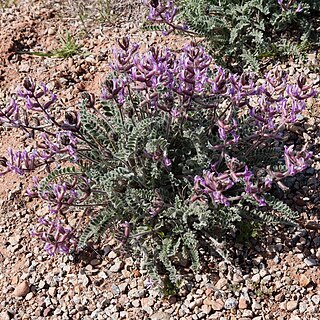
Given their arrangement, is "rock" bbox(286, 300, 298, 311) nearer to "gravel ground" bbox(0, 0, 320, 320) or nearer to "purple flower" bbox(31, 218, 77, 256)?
"gravel ground" bbox(0, 0, 320, 320)

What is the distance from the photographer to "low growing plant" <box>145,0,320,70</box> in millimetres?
4648

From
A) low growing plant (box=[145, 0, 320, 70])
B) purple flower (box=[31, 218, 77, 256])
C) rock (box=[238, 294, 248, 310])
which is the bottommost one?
rock (box=[238, 294, 248, 310])

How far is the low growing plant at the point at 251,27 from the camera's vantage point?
15.3ft

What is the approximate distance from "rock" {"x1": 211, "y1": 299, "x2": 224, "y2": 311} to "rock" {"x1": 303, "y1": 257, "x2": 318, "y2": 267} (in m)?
0.55

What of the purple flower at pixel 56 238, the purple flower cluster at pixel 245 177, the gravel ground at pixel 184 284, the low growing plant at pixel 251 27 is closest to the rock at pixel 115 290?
the gravel ground at pixel 184 284

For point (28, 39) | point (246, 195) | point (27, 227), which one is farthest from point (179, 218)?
point (28, 39)

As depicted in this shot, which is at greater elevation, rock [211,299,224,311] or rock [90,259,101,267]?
rock [90,259,101,267]

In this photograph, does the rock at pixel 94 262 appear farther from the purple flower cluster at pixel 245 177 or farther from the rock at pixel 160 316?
the purple flower cluster at pixel 245 177

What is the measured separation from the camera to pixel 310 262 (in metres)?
3.60

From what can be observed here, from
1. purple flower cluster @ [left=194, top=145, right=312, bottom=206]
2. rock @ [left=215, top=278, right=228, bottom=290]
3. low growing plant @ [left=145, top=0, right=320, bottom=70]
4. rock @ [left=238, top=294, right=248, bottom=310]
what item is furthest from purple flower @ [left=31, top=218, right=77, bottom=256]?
low growing plant @ [left=145, top=0, right=320, bottom=70]

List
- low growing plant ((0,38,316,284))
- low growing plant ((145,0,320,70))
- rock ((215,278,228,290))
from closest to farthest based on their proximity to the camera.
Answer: low growing plant ((0,38,316,284)), rock ((215,278,228,290)), low growing plant ((145,0,320,70))

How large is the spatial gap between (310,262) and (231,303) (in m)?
0.53

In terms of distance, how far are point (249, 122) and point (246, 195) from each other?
0.52 m

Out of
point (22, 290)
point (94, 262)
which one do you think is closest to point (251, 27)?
point (94, 262)
